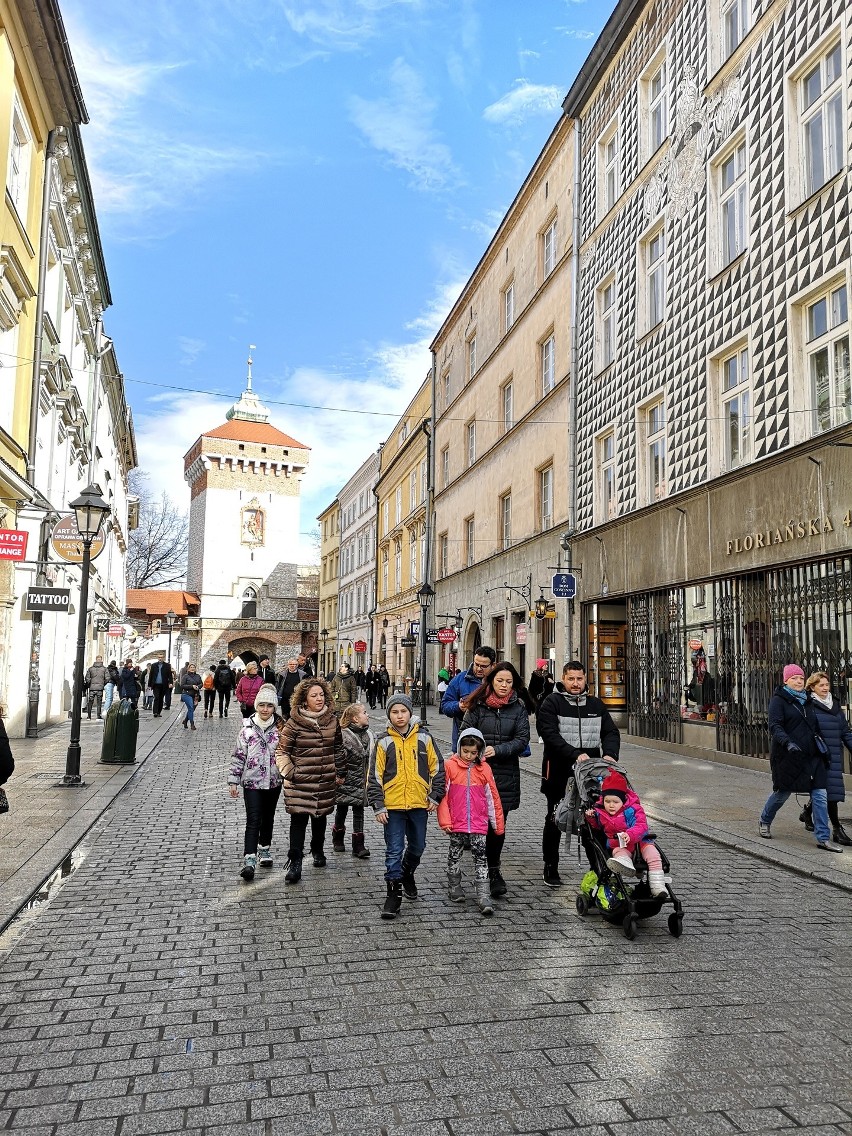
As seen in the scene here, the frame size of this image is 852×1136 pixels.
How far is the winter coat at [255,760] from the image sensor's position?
7.22 meters

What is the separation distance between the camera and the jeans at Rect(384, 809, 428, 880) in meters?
6.24

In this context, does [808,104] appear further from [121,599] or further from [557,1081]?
[121,599]

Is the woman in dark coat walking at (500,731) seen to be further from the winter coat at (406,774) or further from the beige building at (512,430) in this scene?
the beige building at (512,430)

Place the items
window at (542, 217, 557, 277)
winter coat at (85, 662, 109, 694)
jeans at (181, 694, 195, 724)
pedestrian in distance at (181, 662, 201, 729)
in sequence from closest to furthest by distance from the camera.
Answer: jeans at (181, 694, 195, 724), pedestrian in distance at (181, 662, 201, 729), window at (542, 217, 557, 277), winter coat at (85, 662, 109, 694)

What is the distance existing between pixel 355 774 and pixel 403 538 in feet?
123

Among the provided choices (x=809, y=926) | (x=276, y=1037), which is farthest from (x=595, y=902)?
(x=276, y=1037)

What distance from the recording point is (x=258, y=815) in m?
7.30

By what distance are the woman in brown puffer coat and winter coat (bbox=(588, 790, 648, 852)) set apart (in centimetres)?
222

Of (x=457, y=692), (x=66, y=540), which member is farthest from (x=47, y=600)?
(x=457, y=692)

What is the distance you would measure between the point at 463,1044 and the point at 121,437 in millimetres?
45672

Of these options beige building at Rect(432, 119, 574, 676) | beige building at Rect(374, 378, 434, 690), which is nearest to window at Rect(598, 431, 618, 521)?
beige building at Rect(432, 119, 574, 676)

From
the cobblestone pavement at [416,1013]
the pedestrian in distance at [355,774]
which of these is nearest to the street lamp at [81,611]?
the pedestrian in distance at [355,774]

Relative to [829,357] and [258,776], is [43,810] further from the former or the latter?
[829,357]

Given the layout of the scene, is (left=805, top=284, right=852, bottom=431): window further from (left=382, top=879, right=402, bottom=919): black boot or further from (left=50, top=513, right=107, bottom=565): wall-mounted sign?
(left=50, top=513, right=107, bottom=565): wall-mounted sign
